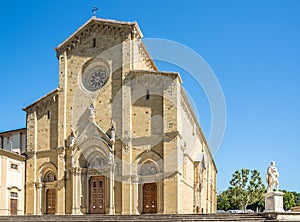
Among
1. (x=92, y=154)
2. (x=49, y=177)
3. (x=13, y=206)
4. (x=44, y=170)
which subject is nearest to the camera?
(x=92, y=154)

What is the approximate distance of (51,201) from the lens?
112 feet

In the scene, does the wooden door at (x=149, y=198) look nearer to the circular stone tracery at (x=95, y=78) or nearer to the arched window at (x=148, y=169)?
the arched window at (x=148, y=169)

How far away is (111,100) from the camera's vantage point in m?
33.0

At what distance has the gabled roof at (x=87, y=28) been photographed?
33206mm

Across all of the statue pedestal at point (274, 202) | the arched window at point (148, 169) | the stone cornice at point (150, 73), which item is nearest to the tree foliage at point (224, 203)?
the arched window at point (148, 169)

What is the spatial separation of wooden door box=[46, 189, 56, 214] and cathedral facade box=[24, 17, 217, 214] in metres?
0.11

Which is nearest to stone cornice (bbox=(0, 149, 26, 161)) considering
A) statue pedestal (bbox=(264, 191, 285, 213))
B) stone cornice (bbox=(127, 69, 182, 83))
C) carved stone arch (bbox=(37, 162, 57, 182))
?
carved stone arch (bbox=(37, 162, 57, 182))

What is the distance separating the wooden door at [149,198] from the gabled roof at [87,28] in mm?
11458

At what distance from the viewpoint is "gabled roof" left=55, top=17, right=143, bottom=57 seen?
109 feet

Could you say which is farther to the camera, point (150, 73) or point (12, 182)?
point (12, 182)

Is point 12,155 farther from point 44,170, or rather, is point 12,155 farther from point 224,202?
point 224,202

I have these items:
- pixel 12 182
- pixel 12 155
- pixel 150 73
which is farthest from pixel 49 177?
pixel 150 73

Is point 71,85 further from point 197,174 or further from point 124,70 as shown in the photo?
point 197,174

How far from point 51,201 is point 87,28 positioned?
13.8 metres
